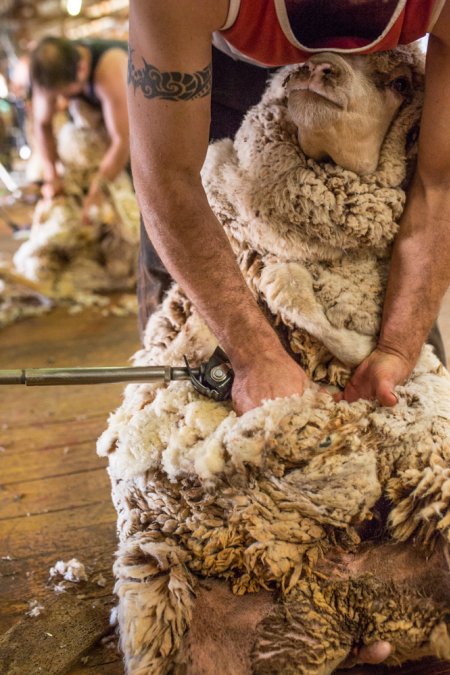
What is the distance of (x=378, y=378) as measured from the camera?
1.06 meters

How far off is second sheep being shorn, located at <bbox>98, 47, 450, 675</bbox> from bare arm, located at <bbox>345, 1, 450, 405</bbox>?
0.03 metres

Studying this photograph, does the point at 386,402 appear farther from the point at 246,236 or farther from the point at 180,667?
the point at 180,667

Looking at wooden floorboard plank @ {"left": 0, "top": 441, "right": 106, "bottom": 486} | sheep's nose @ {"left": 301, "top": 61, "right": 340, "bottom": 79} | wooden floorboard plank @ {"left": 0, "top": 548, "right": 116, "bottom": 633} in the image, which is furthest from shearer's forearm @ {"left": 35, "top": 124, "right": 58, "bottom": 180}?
sheep's nose @ {"left": 301, "top": 61, "right": 340, "bottom": 79}

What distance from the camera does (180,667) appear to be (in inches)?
36.3

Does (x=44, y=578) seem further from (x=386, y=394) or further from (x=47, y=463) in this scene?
(x=386, y=394)

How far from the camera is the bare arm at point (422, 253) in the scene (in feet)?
3.55

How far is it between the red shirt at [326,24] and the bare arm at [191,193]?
0.07 meters

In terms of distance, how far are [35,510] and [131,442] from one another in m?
0.67

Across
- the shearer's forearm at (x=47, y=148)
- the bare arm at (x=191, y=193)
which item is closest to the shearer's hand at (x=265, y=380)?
the bare arm at (x=191, y=193)

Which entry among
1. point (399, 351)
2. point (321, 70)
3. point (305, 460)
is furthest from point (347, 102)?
point (305, 460)

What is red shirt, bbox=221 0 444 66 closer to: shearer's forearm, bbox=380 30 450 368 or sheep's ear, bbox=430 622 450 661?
shearer's forearm, bbox=380 30 450 368

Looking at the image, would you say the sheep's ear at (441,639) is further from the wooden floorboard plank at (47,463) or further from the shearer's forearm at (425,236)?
the wooden floorboard plank at (47,463)

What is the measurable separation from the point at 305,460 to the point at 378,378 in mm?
207

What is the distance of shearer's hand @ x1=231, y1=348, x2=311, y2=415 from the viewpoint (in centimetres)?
104
